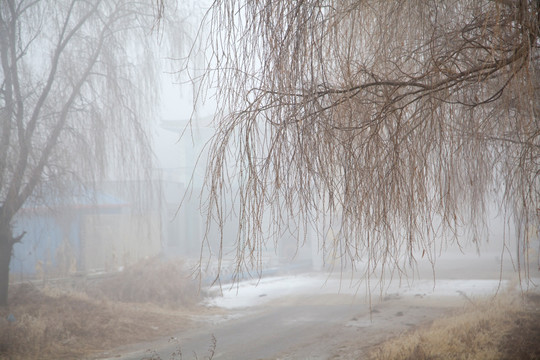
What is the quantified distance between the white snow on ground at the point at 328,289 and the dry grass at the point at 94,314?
0.61 m

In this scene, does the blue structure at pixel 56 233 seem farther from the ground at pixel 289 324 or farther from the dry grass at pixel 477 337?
the dry grass at pixel 477 337

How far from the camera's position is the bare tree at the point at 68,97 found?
445 cm

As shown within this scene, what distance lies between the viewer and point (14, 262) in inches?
233

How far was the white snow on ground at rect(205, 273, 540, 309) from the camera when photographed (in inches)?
177

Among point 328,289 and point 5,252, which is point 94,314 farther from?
point 328,289

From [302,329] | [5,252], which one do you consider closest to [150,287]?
[5,252]

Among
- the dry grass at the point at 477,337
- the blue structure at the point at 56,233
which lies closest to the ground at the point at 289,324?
the dry grass at the point at 477,337

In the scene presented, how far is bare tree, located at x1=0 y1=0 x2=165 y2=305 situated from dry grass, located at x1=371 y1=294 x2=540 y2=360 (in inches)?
144

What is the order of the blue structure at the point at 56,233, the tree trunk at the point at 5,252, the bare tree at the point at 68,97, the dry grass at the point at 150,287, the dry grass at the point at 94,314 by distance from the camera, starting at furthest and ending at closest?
the dry grass at the point at 150,287 → the blue structure at the point at 56,233 → the tree trunk at the point at 5,252 → the bare tree at the point at 68,97 → the dry grass at the point at 94,314

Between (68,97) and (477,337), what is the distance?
4749 millimetres

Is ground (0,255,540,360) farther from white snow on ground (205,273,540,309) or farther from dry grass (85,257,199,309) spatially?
dry grass (85,257,199,309)

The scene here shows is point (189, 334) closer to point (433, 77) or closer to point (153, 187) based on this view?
point (153, 187)

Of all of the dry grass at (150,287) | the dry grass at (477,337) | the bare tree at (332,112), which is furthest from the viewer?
the dry grass at (150,287)

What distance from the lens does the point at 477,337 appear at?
3.08 m
